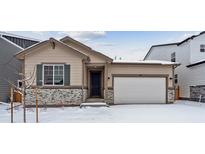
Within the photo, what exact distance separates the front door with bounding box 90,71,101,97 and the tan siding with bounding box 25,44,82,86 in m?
4.61

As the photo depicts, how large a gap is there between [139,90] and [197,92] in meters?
5.29

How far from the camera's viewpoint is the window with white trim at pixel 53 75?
543 inches

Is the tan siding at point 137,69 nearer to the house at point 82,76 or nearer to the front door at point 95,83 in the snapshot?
the house at point 82,76

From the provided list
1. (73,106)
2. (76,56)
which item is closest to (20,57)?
(76,56)

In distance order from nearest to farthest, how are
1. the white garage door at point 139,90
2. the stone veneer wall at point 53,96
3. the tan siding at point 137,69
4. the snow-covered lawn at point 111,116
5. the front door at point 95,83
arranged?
the snow-covered lawn at point 111,116 → the stone veneer wall at point 53,96 → the tan siding at point 137,69 → the white garage door at point 139,90 → the front door at point 95,83

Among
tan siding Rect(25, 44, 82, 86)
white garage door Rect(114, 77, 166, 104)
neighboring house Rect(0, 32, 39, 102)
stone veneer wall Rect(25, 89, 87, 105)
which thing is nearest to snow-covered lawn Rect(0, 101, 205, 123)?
stone veneer wall Rect(25, 89, 87, 105)

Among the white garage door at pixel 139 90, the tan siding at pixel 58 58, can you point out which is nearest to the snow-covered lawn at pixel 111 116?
the tan siding at pixel 58 58

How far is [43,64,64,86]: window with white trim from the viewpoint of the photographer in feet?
45.3

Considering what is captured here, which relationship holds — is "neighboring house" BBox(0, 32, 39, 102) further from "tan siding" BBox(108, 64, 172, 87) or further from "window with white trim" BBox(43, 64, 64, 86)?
"tan siding" BBox(108, 64, 172, 87)

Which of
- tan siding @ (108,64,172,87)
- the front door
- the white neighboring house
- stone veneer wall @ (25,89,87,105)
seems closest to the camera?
stone veneer wall @ (25,89,87,105)

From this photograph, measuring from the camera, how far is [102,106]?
13656mm
